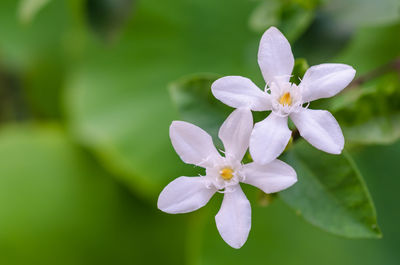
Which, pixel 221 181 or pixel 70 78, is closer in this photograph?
pixel 221 181

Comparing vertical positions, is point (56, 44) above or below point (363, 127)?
above

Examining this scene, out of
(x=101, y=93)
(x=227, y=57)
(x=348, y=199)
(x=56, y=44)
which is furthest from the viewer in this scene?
(x=56, y=44)

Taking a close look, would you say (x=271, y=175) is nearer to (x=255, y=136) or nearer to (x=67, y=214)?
(x=255, y=136)

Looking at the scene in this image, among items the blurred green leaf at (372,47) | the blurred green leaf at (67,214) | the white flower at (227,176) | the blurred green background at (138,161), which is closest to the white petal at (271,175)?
the white flower at (227,176)

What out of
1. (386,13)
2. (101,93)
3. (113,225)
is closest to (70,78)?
(101,93)

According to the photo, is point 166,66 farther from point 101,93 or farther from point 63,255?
point 63,255

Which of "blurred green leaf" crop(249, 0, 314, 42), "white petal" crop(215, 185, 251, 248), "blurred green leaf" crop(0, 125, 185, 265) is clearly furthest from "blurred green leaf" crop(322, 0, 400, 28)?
"blurred green leaf" crop(0, 125, 185, 265)

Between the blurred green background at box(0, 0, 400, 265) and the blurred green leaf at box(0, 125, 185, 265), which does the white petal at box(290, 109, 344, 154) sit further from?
the blurred green leaf at box(0, 125, 185, 265)

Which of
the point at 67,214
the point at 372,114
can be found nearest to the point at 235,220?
the point at 372,114
